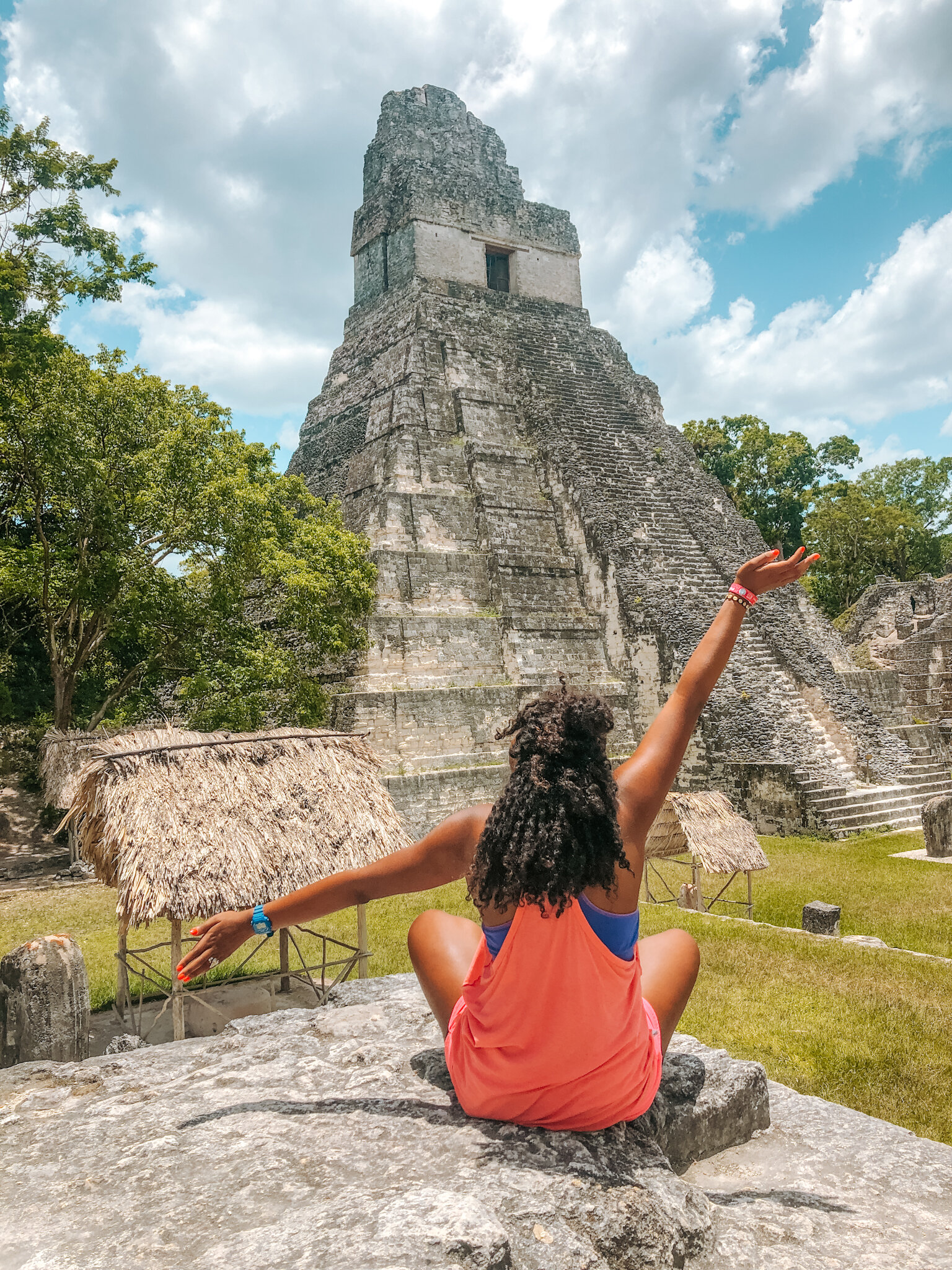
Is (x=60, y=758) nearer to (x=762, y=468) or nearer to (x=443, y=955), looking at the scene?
(x=443, y=955)

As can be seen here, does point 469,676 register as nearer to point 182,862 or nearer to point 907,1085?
point 182,862

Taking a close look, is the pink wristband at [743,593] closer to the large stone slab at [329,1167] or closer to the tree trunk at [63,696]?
the large stone slab at [329,1167]

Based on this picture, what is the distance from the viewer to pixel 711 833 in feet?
28.6

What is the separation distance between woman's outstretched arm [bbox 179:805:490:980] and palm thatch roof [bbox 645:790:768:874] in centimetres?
631

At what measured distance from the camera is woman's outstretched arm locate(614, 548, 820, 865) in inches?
93.2

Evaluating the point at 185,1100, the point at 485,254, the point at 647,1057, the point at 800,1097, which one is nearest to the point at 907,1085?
the point at 800,1097

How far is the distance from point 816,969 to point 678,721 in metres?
5.36

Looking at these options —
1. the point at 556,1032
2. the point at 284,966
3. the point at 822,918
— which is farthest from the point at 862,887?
the point at 556,1032

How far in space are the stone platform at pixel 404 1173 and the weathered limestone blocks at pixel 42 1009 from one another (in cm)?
177

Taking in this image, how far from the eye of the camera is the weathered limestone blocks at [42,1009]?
4.58 meters

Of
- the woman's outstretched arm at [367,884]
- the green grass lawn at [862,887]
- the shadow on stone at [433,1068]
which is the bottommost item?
the green grass lawn at [862,887]

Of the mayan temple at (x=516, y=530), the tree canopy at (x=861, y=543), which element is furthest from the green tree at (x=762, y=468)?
the mayan temple at (x=516, y=530)

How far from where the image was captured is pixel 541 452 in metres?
19.0

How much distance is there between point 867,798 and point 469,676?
7067 millimetres
